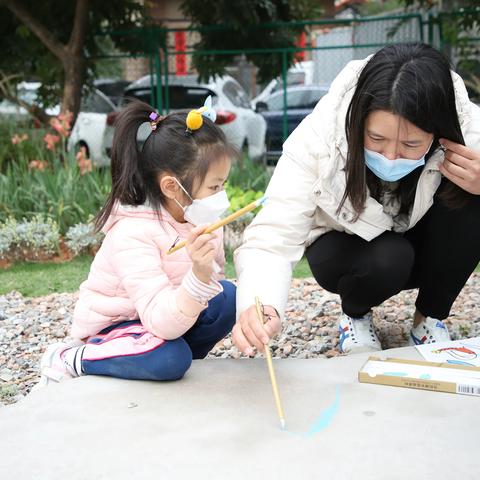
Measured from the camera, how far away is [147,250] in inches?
82.0

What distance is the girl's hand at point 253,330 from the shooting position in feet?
6.11

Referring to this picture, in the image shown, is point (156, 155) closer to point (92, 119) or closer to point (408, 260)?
point (408, 260)

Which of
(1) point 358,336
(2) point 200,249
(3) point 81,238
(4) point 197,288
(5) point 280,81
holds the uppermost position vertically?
(5) point 280,81

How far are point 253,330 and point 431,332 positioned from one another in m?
0.89

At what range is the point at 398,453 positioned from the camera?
5.20 feet

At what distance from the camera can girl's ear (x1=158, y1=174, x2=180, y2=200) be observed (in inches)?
81.9

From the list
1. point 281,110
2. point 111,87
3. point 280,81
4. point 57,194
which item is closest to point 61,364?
point 57,194

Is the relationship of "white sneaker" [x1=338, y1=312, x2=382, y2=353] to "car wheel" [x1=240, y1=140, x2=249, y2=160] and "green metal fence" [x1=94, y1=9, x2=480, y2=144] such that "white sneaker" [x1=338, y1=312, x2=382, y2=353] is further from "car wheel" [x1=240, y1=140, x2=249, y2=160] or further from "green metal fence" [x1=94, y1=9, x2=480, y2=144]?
"green metal fence" [x1=94, y1=9, x2=480, y2=144]

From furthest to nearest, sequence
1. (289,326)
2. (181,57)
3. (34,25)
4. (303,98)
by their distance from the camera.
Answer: (303,98), (181,57), (34,25), (289,326)

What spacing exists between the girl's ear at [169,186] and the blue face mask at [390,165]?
54 centimetres

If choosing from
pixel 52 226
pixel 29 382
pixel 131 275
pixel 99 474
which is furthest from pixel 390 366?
pixel 52 226

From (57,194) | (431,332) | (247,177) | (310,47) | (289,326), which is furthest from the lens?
(310,47)

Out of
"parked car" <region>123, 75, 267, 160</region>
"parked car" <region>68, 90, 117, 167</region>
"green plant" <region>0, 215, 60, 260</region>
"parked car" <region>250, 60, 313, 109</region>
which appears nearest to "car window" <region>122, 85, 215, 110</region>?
"parked car" <region>123, 75, 267, 160</region>

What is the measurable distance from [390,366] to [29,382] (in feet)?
4.24
